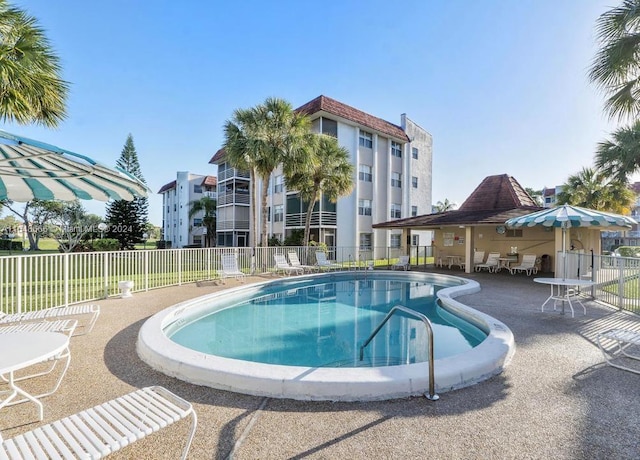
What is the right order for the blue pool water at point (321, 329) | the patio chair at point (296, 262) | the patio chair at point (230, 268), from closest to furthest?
the blue pool water at point (321, 329), the patio chair at point (230, 268), the patio chair at point (296, 262)

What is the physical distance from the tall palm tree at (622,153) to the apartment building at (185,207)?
1474 inches

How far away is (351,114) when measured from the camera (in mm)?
24484

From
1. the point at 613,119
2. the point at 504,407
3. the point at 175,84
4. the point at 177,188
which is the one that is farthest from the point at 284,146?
the point at 177,188

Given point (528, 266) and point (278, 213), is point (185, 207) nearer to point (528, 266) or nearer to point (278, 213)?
point (278, 213)

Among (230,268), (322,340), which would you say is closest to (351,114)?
(230,268)

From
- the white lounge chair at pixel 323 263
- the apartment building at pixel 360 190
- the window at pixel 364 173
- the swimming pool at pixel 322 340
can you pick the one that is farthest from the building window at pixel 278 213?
the swimming pool at pixel 322 340

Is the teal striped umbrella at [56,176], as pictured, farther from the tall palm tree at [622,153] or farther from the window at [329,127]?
the window at [329,127]

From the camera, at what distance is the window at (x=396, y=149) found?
28406 mm

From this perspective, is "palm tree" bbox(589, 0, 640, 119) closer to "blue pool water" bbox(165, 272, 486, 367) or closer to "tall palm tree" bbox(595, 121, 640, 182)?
"tall palm tree" bbox(595, 121, 640, 182)

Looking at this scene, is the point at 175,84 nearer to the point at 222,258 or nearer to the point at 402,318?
the point at 222,258

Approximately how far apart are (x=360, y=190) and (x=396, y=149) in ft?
21.1

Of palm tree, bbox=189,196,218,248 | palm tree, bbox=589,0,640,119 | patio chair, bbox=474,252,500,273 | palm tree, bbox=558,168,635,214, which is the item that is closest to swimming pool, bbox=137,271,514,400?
patio chair, bbox=474,252,500,273

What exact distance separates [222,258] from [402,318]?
801 centimetres

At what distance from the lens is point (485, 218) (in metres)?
16.0
